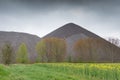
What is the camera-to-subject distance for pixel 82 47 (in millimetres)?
73375

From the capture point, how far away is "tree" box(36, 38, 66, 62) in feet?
231

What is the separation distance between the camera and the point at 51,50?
71.7 m

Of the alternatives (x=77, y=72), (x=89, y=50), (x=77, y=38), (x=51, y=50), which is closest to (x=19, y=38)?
(x=77, y=38)

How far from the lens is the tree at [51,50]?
231 ft

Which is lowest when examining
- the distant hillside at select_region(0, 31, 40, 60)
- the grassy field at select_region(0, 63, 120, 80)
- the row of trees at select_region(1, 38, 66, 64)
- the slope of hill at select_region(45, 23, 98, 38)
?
the grassy field at select_region(0, 63, 120, 80)

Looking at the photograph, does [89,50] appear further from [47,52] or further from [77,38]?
[77,38]

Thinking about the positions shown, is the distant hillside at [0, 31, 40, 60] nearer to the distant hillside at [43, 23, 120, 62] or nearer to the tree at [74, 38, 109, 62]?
the distant hillside at [43, 23, 120, 62]

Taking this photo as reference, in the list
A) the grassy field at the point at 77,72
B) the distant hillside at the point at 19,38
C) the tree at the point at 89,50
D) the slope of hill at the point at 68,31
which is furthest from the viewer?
the slope of hill at the point at 68,31

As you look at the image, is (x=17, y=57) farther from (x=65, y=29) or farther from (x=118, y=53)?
(x=65, y=29)

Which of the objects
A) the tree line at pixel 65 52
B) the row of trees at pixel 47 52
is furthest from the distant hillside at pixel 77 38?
the row of trees at pixel 47 52

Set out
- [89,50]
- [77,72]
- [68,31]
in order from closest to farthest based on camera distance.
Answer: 1. [77,72]
2. [89,50]
3. [68,31]

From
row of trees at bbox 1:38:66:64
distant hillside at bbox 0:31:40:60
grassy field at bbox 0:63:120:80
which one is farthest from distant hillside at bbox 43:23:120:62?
grassy field at bbox 0:63:120:80

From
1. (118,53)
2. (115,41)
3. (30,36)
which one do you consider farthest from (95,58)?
(30,36)

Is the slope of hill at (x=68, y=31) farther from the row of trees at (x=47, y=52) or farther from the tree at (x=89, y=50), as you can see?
the row of trees at (x=47, y=52)
